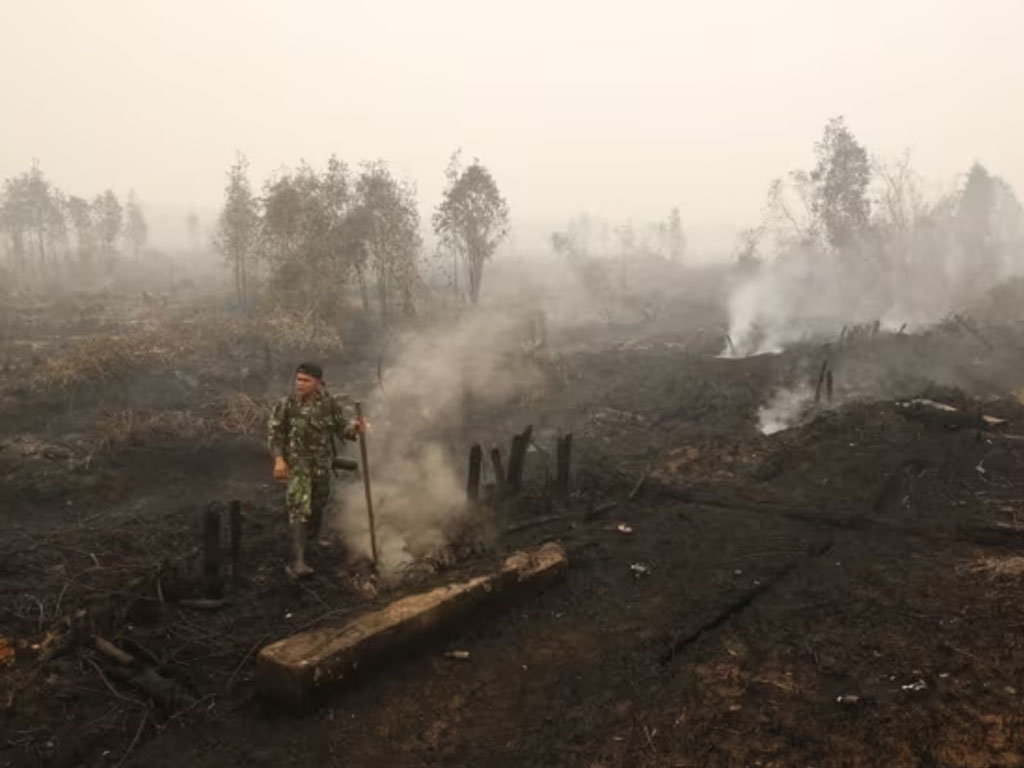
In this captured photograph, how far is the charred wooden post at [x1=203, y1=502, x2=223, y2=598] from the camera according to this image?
236 inches

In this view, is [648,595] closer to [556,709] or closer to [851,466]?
[556,709]

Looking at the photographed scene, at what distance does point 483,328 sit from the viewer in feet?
84.8

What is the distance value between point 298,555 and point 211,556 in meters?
0.72

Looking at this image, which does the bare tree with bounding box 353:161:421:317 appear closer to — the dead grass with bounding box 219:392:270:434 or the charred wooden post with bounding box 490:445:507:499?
the dead grass with bounding box 219:392:270:434

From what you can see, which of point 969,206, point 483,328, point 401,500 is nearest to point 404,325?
point 483,328

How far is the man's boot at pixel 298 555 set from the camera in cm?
626

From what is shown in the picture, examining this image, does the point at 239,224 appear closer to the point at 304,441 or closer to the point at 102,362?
the point at 102,362

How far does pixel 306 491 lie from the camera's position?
21.4 feet

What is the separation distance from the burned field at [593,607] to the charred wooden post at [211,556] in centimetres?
7

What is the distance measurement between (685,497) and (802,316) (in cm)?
2331

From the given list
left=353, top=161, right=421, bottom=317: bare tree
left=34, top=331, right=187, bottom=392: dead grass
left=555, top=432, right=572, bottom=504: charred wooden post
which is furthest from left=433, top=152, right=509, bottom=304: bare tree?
left=555, top=432, right=572, bottom=504: charred wooden post

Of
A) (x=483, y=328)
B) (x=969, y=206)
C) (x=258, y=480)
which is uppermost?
(x=969, y=206)

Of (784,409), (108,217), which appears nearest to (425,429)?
(784,409)

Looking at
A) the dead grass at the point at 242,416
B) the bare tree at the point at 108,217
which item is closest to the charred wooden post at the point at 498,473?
the dead grass at the point at 242,416
